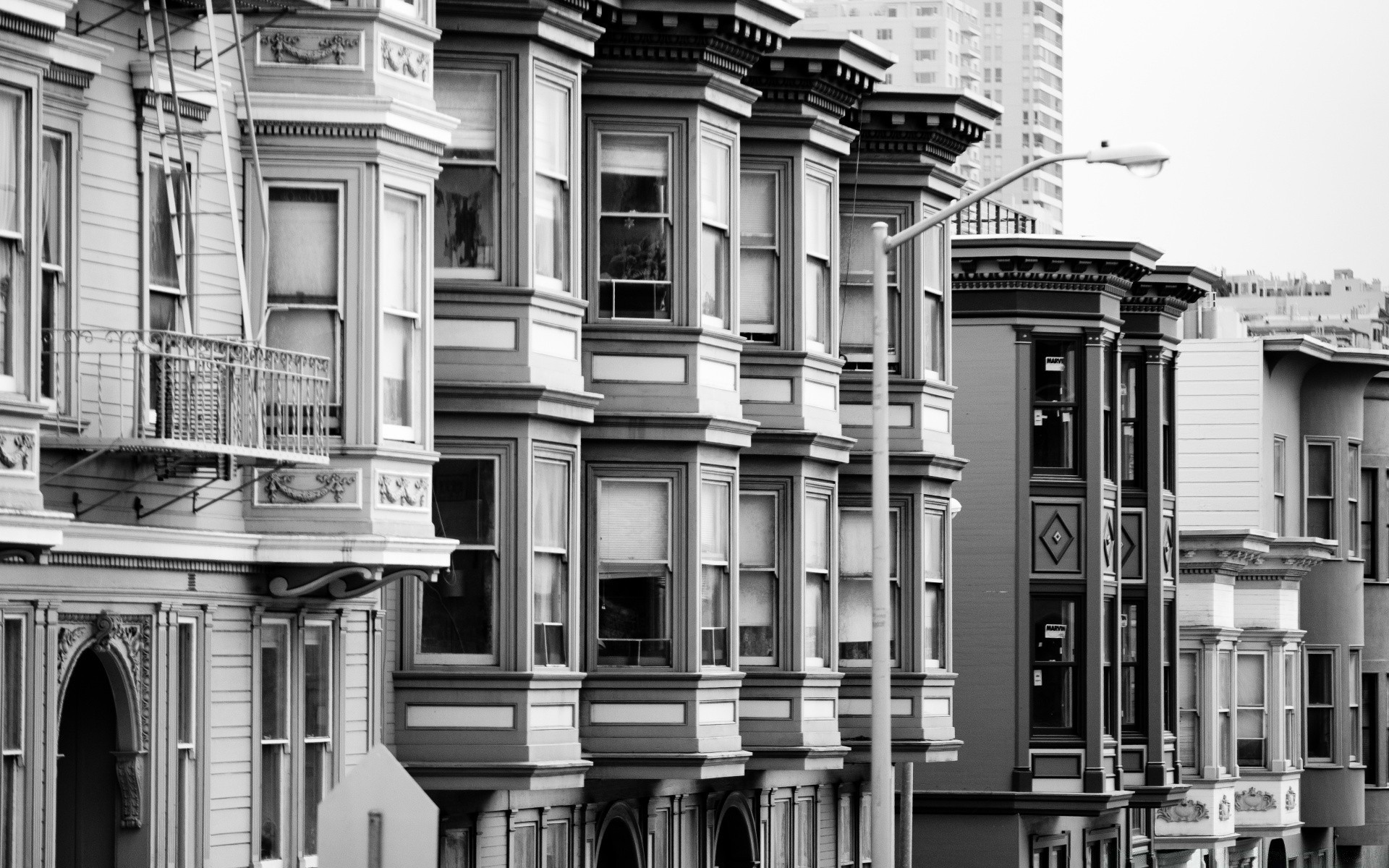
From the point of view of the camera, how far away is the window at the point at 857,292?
33906 mm

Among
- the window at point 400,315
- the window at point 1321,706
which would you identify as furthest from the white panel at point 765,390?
the window at point 1321,706

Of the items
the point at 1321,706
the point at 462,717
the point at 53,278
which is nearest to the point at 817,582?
the point at 462,717

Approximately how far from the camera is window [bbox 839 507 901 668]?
110ft

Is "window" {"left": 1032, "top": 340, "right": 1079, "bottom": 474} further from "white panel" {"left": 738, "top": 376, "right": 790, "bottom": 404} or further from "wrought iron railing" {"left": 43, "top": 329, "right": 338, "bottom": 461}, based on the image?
"wrought iron railing" {"left": 43, "top": 329, "right": 338, "bottom": 461}

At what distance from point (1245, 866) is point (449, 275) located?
105ft

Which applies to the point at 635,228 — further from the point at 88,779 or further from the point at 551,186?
the point at 88,779

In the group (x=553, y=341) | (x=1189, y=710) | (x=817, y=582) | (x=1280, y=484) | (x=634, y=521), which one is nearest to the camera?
(x=553, y=341)

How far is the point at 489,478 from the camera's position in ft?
84.1

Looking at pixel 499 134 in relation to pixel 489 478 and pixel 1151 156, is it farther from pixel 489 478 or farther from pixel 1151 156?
pixel 1151 156

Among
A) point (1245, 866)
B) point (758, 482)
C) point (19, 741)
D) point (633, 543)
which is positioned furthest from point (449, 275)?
point (1245, 866)

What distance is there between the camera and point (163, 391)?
19.7 metres

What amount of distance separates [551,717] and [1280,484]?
3218cm

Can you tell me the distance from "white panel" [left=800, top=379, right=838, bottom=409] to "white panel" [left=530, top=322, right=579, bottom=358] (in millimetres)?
5178

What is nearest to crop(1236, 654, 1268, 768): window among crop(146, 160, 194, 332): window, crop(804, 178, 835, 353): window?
crop(804, 178, 835, 353): window
